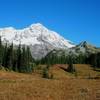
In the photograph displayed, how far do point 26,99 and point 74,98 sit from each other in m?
4.00

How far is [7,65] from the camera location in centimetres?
12662

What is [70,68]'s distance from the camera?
162 metres

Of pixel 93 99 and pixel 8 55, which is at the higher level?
pixel 8 55

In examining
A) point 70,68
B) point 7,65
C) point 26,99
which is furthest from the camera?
point 70,68

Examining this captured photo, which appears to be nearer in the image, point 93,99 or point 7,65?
point 93,99

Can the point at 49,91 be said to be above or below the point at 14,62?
below

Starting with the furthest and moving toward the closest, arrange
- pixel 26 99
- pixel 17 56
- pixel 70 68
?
pixel 70 68, pixel 17 56, pixel 26 99

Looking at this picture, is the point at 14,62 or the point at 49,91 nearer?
the point at 49,91

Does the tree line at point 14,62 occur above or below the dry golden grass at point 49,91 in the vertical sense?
above

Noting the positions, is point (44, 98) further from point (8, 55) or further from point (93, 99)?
point (8, 55)

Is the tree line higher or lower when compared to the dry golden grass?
higher

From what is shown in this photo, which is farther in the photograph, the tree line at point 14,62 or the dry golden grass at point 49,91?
the tree line at point 14,62

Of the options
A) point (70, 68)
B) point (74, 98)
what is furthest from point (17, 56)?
point (74, 98)

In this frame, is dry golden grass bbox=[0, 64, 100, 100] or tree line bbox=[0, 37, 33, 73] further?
tree line bbox=[0, 37, 33, 73]
